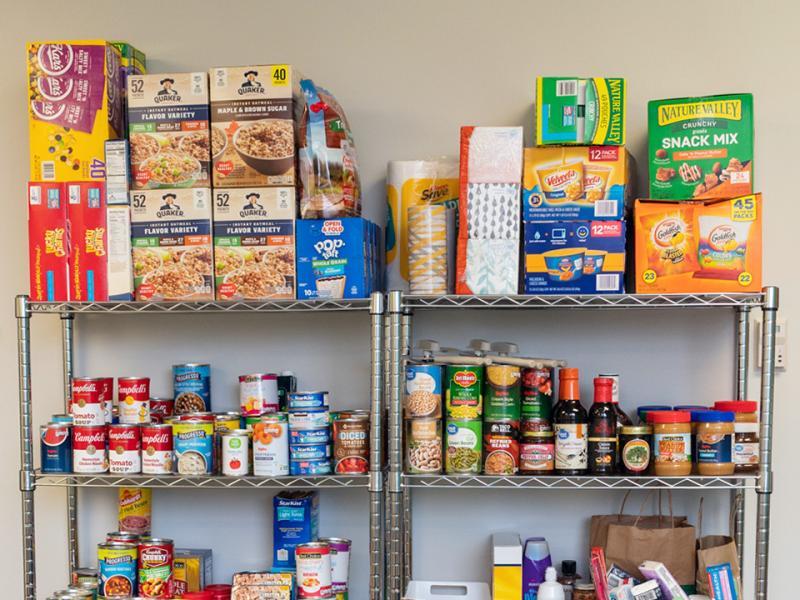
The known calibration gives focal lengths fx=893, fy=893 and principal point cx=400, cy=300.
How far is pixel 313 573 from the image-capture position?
87.8 inches

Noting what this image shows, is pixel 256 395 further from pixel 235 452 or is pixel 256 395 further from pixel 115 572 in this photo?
pixel 115 572

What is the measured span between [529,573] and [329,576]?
1.77 ft

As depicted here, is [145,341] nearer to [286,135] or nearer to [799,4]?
[286,135]

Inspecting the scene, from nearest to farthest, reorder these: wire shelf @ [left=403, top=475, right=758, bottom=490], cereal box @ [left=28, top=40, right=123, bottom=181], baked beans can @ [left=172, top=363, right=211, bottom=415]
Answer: wire shelf @ [left=403, top=475, right=758, bottom=490] → cereal box @ [left=28, top=40, right=123, bottom=181] → baked beans can @ [left=172, top=363, right=211, bottom=415]

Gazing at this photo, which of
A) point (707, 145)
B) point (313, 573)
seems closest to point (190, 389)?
point (313, 573)

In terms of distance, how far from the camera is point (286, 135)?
7.67 feet

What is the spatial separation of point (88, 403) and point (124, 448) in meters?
0.15

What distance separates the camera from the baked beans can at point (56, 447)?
2391 millimetres

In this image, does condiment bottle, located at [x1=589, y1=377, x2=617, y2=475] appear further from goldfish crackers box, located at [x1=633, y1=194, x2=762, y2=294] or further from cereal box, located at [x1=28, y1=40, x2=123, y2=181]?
cereal box, located at [x1=28, y1=40, x2=123, y2=181]

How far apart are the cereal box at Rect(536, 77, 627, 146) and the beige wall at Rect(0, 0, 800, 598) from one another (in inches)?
12.7

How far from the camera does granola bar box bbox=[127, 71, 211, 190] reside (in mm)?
2379

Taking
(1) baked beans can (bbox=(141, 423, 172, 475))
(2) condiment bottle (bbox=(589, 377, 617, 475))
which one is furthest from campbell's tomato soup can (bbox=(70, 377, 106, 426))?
(2) condiment bottle (bbox=(589, 377, 617, 475))

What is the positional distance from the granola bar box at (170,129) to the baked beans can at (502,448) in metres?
1.01

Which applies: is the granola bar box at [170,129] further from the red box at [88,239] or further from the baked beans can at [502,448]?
the baked beans can at [502,448]
